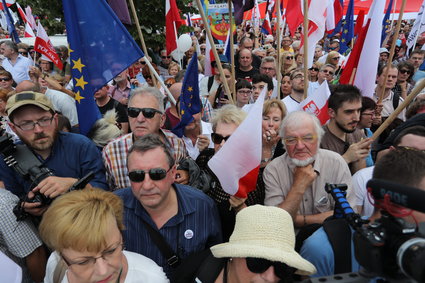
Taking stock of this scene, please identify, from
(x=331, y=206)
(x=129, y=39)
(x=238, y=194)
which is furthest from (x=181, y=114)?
(x=331, y=206)

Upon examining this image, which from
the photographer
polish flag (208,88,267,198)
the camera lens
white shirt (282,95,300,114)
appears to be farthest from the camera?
white shirt (282,95,300,114)

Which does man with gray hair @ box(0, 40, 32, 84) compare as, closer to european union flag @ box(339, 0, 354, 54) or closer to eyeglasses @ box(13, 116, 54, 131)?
eyeglasses @ box(13, 116, 54, 131)

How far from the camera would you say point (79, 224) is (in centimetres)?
162

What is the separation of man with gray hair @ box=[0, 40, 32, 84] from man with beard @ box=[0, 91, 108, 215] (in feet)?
19.4

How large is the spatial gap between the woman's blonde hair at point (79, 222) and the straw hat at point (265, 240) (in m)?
0.60

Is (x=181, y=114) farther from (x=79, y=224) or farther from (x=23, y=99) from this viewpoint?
(x=79, y=224)

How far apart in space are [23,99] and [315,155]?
212cm

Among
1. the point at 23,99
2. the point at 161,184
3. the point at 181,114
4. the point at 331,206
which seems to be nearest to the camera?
the point at 161,184

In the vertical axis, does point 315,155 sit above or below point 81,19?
below

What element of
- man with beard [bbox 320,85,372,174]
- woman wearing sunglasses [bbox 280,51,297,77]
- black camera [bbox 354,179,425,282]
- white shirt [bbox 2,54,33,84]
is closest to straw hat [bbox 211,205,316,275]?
black camera [bbox 354,179,425,282]

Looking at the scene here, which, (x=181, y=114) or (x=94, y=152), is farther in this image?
(x=181, y=114)

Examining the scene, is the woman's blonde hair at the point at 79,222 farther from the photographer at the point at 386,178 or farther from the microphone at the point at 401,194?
the microphone at the point at 401,194

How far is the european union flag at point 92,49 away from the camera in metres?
3.20

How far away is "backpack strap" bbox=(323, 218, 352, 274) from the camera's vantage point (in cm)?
168
